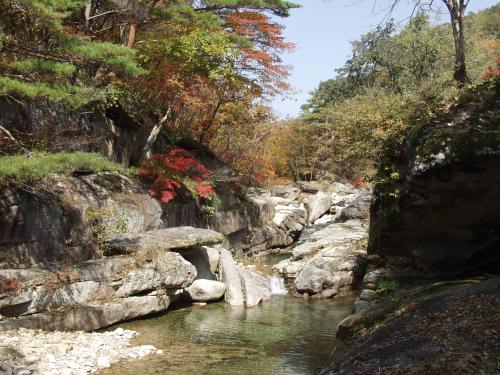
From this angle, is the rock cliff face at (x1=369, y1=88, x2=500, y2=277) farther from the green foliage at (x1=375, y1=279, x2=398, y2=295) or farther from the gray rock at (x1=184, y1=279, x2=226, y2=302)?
the gray rock at (x1=184, y1=279, x2=226, y2=302)

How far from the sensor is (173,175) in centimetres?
1639

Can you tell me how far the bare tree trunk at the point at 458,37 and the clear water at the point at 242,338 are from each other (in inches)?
231

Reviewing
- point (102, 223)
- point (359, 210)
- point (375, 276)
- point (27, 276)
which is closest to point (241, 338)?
point (375, 276)

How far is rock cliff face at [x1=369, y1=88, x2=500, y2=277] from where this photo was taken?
6230 mm

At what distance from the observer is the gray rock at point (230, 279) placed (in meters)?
12.3

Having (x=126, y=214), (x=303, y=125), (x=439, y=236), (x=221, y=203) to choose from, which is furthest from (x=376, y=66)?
(x=439, y=236)

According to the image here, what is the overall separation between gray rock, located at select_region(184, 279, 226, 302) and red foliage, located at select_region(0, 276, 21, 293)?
442 cm

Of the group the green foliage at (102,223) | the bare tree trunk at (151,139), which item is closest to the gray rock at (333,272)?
the green foliage at (102,223)

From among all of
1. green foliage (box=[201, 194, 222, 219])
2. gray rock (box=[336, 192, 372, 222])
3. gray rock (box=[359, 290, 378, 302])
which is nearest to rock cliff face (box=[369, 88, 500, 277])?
gray rock (box=[359, 290, 378, 302])

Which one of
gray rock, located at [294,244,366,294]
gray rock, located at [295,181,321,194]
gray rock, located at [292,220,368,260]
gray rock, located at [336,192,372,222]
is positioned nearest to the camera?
gray rock, located at [294,244,366,294]

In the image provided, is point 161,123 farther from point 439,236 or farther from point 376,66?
point 376,66

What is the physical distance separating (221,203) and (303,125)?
20537 mm

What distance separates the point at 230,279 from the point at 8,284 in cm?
591

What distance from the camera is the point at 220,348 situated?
8.56 metres
